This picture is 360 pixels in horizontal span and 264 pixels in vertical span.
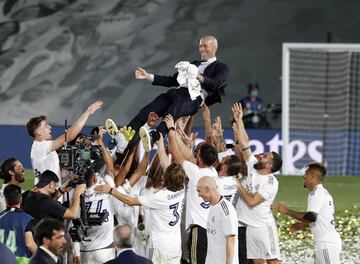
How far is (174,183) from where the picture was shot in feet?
51.3

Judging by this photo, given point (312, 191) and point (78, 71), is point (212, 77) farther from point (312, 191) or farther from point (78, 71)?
point (78, 71)

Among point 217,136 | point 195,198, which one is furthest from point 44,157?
point 217,136

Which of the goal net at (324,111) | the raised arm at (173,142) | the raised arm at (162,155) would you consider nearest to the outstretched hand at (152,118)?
the raised arm at (173,142)

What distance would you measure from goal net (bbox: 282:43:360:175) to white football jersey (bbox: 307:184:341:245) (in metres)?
11.6

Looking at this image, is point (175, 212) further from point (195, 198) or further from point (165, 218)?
point (195, 198)

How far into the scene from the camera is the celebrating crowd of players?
16.0m

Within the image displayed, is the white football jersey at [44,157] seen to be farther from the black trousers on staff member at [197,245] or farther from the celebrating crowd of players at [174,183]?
the black trousers on staff member at [197,245]

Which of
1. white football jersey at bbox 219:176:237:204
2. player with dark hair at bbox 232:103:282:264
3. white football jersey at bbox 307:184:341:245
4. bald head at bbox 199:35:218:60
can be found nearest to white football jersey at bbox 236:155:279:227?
player with dark hair at bbox 232:103:282:264

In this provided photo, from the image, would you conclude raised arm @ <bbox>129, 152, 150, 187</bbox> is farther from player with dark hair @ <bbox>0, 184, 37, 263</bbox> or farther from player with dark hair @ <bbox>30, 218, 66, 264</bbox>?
player with dark hair @ <bbox>30, 218, 66, 264</bbox>

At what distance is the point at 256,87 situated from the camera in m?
34.6

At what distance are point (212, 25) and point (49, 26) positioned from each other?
15.3 ft

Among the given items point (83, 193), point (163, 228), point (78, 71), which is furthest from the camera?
point (78, 71)

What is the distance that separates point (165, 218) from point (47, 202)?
70.1 inches

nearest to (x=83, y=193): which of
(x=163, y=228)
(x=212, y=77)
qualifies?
(x=163, y=228)
